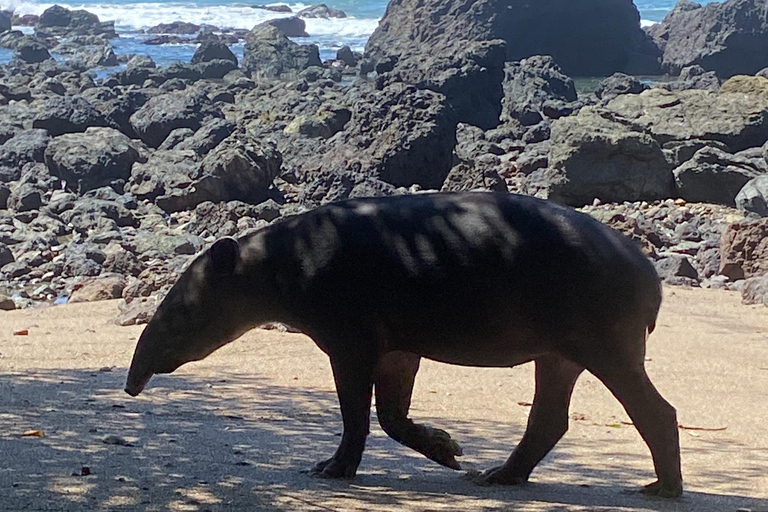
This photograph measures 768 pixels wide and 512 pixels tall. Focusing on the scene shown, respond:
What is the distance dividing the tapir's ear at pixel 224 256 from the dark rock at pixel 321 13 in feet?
227

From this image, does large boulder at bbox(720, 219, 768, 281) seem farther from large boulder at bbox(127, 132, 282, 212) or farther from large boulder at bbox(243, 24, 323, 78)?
large boulder at bbox(243, 24, 323, 78)

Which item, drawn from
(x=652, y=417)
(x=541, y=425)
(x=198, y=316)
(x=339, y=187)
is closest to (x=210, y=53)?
(x=339, y=187)

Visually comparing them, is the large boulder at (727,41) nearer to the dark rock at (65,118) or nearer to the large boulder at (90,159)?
the dark rock at (65,118)

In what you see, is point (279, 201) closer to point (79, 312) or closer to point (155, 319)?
point (79, 312)

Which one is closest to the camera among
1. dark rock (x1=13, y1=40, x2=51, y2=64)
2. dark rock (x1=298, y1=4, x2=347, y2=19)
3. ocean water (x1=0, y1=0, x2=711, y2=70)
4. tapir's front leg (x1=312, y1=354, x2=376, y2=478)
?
tapir's front leg (x1=312, y1=354, x2=376, y2=478)

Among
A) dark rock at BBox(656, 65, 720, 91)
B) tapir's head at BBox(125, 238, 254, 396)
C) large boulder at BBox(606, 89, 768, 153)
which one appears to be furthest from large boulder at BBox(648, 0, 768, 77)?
tapir's head at BBox(125, 238, 254, 396)

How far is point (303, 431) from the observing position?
6.36m

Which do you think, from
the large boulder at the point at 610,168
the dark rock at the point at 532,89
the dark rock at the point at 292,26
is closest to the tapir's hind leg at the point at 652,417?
the large boulder at the point at 610,168

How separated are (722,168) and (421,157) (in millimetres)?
5100

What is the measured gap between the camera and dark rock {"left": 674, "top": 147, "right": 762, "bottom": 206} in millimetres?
17859

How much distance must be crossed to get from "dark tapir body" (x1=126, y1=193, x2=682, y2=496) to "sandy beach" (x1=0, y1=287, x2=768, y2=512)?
36 cm

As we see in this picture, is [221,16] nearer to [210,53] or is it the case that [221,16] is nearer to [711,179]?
[210,53]

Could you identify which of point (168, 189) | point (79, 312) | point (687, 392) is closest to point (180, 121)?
point (168, 189)

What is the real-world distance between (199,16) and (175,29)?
8.23 metres
